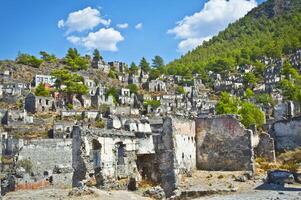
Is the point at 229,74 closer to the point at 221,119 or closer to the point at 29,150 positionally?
the point at 29,150

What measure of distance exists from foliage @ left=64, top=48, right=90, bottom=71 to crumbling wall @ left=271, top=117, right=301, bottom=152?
281 feet

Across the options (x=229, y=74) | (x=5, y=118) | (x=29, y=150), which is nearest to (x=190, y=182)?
(x=29, y=150)

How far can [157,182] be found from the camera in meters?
27.7

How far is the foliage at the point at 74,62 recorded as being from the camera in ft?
Answer: 402

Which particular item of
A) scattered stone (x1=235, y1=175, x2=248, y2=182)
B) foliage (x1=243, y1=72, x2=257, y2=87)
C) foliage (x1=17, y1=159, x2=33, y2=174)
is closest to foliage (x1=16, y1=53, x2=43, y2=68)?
foliage (x1=243, y1=72, x2=257, y2=87)

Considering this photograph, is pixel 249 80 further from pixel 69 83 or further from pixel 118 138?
pixel 118 138

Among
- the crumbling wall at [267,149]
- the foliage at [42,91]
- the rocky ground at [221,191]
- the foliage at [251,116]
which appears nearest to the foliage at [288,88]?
the foliage at [251,116]

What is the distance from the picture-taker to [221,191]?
2314 centimetres

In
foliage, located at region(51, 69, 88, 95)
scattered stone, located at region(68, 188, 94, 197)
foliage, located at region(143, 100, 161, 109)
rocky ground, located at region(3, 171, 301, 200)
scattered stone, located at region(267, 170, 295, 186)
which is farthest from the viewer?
foliage, located at region(143, 100, 161, 109)

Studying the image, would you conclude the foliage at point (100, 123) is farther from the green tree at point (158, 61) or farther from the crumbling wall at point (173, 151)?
the green tree at point (158, 61)

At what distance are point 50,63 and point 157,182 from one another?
101 m

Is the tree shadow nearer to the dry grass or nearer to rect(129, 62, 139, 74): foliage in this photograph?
the dry grass

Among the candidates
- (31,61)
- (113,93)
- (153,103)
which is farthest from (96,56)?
(153,103)

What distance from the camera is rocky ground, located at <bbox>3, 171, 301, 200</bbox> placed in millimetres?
21125
